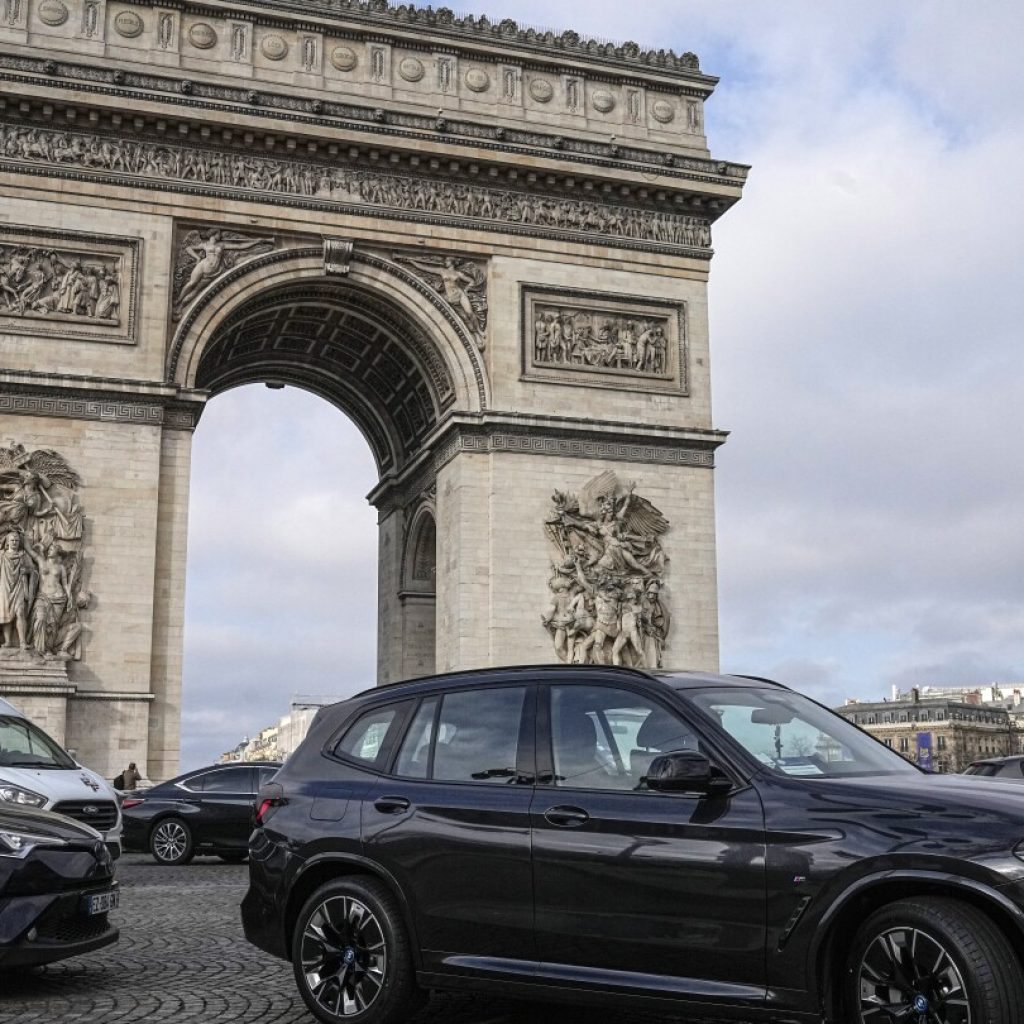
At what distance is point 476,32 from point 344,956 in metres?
26.0

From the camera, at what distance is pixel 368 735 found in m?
6.91

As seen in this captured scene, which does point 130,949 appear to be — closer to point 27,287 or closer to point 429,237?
point 27,287

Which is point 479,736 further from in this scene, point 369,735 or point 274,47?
point 274,47

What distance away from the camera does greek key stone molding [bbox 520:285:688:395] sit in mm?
28344

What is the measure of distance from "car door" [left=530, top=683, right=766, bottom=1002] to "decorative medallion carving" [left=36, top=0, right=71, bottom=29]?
2462 cm

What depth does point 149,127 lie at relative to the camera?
26.4 m

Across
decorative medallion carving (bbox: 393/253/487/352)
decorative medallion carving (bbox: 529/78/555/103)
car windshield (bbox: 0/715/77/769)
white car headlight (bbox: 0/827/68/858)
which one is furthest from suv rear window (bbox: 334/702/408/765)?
decorative medallion carving (bbox: 529/78/555/103)

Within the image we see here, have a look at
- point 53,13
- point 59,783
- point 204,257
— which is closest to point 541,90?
point 204,257

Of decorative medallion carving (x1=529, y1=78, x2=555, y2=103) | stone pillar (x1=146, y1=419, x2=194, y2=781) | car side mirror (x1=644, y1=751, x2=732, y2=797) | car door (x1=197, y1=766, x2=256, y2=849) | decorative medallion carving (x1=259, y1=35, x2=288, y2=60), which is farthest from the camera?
decorative medallion carving (x1=529, y1=78, x2=555, y2=103)

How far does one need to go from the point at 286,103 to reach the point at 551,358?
7.28m

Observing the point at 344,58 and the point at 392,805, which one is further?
the point at 344,58

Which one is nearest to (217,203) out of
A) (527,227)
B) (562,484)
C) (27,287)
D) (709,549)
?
(27,287)

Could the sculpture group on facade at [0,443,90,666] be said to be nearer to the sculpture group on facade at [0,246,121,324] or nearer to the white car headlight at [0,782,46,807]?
the sculpture group on facade at [0,246,121,324]

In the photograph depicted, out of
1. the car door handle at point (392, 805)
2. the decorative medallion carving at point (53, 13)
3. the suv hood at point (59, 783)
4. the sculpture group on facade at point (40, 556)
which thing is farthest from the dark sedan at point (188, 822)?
the decorative medallion carving at point (53, 13)
